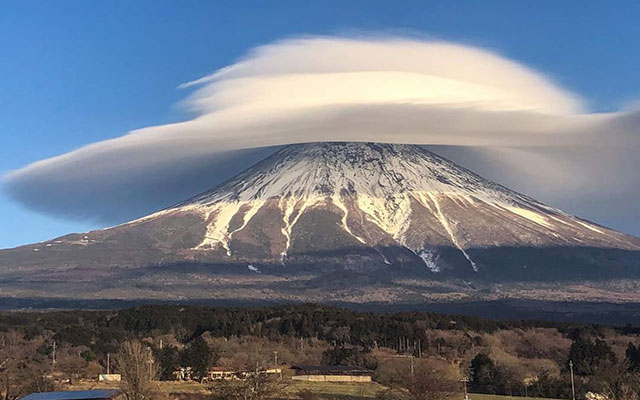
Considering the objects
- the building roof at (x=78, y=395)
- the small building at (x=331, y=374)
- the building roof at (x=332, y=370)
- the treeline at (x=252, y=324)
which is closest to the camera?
the building roof at (x=78, y=395)

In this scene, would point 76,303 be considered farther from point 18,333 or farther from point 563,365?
point 563,365

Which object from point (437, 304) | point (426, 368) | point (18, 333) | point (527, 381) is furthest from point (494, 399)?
point (437, 304)

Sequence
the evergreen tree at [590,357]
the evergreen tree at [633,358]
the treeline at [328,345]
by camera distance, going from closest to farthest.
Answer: the treeline at [328,345]
the evergreen tree at [590,357]
the evergreen tree at [633,358]

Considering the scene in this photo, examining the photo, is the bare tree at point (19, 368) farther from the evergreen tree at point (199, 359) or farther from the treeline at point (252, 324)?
the evergreen tree at point (199, 359)

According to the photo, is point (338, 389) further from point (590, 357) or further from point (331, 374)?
point (590, 357)

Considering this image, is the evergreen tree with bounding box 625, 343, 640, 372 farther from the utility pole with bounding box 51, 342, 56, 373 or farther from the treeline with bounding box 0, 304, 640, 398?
the utility pole with bounding box 51, 342, 56, 373

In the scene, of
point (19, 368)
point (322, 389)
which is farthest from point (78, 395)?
point (19, 368)

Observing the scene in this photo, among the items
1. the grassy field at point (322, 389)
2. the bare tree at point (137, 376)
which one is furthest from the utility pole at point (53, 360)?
the bare tree at point (137, 376)

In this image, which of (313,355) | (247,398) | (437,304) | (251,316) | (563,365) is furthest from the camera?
(437,304)
